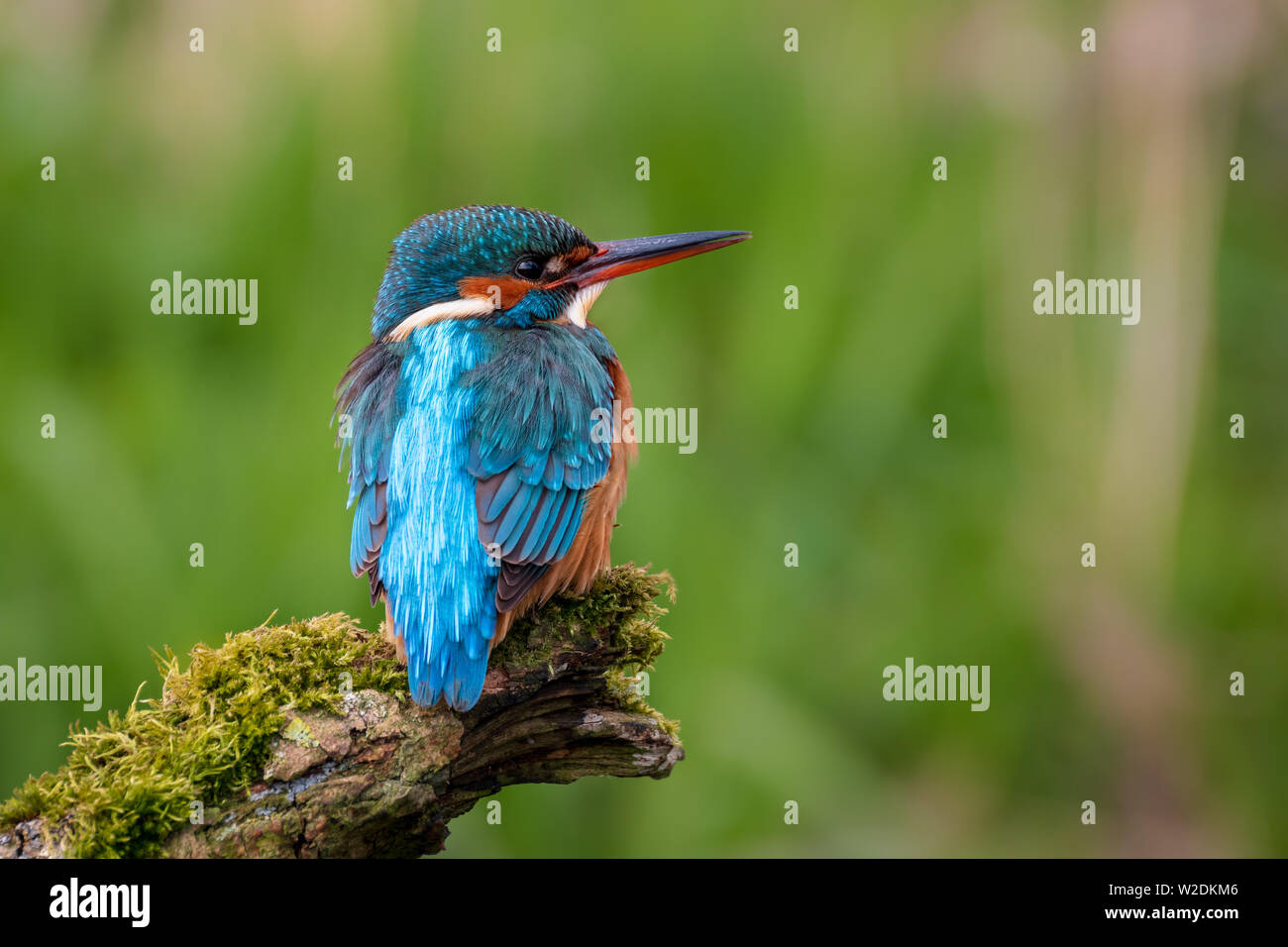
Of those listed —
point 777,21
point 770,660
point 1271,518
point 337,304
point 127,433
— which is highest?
point 777,21

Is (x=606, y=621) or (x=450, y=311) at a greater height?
(x=450, y=311)

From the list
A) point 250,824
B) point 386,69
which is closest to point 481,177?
point 386,69

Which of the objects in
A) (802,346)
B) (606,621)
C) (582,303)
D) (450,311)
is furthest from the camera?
(802,346)

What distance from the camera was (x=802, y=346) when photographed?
13.9 feet

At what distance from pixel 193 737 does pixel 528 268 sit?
1360 mm

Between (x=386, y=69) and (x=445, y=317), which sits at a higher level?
(x=386, y=69)

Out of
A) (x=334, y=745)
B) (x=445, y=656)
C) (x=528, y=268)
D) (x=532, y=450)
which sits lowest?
(x=334, y=745)

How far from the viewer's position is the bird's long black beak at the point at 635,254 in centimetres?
303

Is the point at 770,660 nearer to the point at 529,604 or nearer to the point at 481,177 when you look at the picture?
the point at 529,604

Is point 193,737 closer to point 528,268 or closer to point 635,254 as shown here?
point 528,268

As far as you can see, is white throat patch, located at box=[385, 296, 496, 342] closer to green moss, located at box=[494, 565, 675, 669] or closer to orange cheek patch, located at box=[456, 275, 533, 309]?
orange cheek patch, located at box=[456, 275, 533, 309]

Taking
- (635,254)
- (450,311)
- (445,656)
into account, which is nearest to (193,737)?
(445,656)

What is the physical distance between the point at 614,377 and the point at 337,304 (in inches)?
52.1

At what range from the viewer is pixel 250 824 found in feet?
6.58
